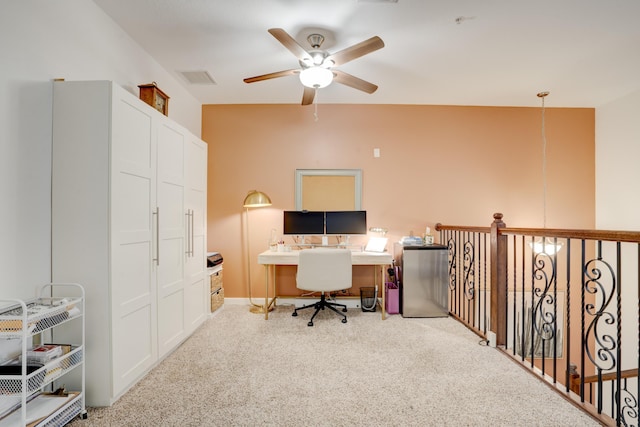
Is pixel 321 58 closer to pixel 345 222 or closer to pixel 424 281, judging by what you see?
pixel 345 222

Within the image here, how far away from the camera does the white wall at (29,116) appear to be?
164 centimetres

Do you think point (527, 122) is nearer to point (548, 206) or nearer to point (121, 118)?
point (548, 206)

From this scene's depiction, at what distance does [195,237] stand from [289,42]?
2002 mm

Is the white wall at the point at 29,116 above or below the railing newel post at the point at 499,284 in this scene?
above

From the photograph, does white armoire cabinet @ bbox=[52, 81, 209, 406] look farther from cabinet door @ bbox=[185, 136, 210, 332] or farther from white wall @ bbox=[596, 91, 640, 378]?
white wall @ bbox=[596, 91, 640, 378]

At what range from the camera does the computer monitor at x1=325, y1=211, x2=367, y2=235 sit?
388 cm

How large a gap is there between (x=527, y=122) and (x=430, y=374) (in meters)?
3.73

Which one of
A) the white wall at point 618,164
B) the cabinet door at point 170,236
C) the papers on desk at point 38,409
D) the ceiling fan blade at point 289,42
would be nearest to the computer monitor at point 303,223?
the cabinet door at point 170,236

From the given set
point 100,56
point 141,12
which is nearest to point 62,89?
point 100,56

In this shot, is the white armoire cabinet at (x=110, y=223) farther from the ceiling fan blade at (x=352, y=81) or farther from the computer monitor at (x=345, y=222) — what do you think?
the computer monitor at (x=345, y=222)

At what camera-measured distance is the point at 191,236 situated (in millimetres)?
2949

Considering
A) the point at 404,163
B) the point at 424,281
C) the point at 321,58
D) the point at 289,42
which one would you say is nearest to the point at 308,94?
the point at 321,58

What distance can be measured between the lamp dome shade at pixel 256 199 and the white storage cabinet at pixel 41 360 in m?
2.11

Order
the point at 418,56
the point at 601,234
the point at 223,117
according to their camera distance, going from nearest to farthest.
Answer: the point at 601,234 → the point at 418,56 → the point at 223,117
